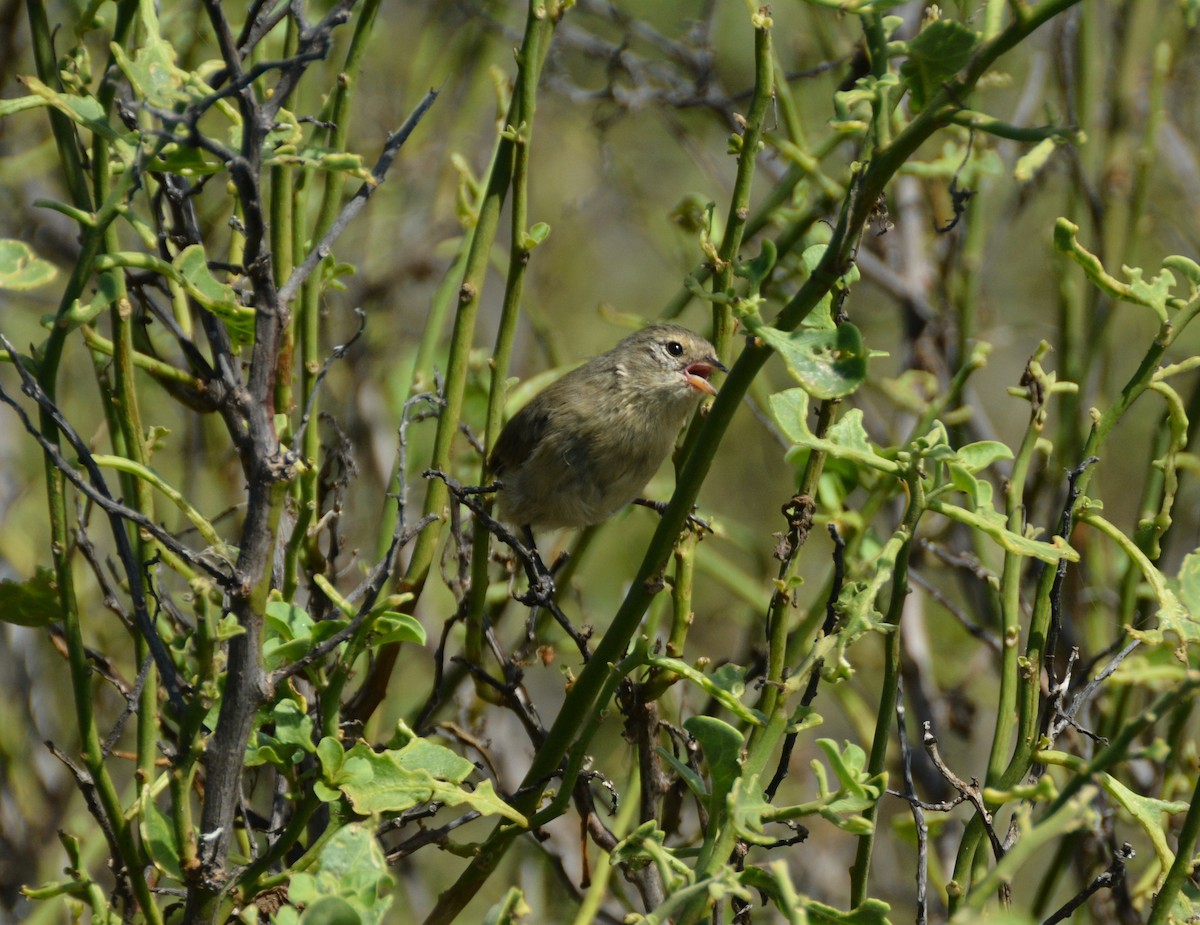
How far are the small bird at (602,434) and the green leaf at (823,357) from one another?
2.38m

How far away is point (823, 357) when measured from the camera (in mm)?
1303

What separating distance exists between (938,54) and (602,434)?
2.71m

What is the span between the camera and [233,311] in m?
1.61

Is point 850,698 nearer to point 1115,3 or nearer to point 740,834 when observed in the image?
point 740,834

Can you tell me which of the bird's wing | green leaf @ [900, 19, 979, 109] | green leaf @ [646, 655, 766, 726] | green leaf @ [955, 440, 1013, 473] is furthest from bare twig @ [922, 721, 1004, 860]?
the bird's wing

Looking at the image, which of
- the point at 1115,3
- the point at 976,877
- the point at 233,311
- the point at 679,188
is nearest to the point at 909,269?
the point at 1115,3

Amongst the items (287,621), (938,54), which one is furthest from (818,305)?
(287,621)

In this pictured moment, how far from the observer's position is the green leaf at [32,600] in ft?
6.05

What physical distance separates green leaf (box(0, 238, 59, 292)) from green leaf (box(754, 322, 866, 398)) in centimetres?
91

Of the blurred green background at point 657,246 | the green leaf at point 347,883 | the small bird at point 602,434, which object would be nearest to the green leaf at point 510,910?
the green leaf at point 347,883

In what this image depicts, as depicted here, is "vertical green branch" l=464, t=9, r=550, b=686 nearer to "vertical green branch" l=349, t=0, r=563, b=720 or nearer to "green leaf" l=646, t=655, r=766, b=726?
"vertical green branch" l=349, t=0, r=563, b=720

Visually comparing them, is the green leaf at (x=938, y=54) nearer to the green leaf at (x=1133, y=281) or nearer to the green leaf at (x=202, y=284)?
the green leaf at (x=1133, y=281)

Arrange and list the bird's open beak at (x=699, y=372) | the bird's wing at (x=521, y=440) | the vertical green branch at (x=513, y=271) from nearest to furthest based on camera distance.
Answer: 1. the vertical green branch at (x=513, y=271)
2. the bird's open beak at (x=699, y=372)
3. the bird's wing at (x=521, y=440)

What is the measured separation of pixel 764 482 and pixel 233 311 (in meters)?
5.60
